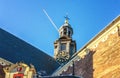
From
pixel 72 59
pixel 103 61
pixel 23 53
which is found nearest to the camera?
pixel 103 61

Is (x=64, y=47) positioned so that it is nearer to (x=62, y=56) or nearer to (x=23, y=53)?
(x=62, y=56)

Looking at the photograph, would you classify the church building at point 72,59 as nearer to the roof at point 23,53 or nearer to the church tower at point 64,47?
the roof at point 23,53

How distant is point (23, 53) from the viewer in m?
25.6

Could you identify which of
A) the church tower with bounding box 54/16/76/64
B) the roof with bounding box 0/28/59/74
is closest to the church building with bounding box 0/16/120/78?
the roof with bounding box 0/28/59/74

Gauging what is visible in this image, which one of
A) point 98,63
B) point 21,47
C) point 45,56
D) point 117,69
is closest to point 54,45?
point 45,56

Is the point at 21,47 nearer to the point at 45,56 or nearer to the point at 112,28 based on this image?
the point at 45,56

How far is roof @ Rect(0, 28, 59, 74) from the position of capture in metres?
23.9

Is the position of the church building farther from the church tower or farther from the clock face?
the church tower

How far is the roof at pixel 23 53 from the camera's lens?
78.5 feet

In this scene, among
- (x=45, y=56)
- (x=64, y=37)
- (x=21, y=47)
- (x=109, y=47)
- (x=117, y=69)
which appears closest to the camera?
(x=117, y=69)

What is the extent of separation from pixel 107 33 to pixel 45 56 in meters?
10.1

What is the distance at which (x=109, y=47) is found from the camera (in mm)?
19219

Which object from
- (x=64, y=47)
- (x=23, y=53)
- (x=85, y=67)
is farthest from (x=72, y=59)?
(x=64, y=47)

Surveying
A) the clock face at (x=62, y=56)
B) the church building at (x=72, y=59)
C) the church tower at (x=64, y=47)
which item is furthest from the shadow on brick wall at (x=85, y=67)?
the church tower at (x=64, y=47)
